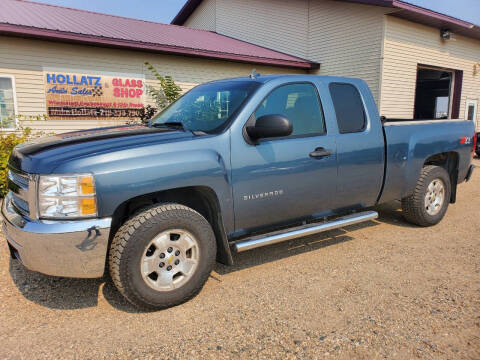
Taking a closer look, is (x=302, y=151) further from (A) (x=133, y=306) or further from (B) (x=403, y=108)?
(B) (x=403, y=108)

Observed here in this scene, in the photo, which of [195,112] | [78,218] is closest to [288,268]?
[195,112]

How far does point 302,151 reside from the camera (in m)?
3.67

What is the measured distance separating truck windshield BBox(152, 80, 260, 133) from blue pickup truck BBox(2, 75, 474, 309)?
0.06 feet

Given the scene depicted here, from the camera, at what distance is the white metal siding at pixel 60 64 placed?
9.46 metres

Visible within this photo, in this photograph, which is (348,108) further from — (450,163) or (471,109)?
(471,109)

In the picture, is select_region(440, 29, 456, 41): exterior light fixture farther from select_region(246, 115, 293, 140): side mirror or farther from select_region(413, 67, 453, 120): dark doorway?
select_region(246, 115, 293, 140): side mirror

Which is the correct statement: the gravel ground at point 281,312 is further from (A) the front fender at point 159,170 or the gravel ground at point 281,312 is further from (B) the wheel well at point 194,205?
(A) the front fender at point 159,170

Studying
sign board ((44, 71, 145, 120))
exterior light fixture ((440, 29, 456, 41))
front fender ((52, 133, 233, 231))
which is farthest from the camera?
exterior light fixture ((440, 29, 456, 41))

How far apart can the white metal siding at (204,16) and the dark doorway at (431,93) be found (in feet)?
35.4

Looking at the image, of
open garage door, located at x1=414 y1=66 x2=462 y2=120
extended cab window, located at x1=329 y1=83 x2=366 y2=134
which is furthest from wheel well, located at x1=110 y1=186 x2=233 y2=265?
open garage door, located at x1=414 y1=66 x2=462 y2=120

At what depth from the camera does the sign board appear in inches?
396

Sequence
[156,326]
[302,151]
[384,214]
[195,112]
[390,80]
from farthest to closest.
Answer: [390,80], [384,214], [195,112], [302,151], [156,326]

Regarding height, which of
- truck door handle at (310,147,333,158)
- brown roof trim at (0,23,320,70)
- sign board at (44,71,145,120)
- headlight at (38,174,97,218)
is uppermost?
brown roof trim at (0,23,320,70)

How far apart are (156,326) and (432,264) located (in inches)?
115
